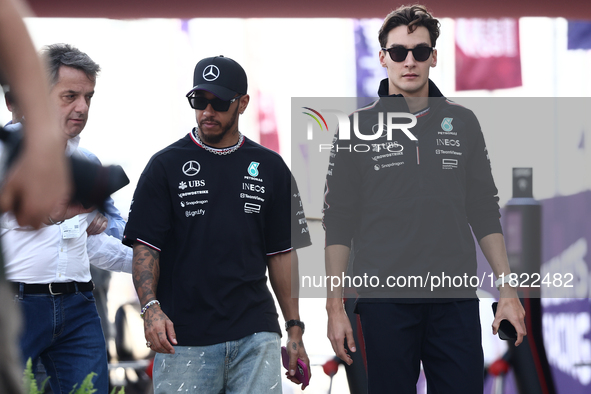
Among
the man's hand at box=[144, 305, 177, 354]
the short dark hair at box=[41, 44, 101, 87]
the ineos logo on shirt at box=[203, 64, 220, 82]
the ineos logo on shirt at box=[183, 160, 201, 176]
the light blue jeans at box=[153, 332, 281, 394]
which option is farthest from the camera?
the short dark hair at box=[41, 44, 101, 87]

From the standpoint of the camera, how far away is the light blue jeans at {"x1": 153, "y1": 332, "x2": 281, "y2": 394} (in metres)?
2.83

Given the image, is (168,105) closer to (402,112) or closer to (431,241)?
(402,112)

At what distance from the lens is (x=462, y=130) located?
123 inches

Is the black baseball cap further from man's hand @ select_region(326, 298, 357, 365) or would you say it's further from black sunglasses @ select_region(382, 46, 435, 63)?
man's hand @ select_region(326, 298, 357, 365)

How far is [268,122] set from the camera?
464cm

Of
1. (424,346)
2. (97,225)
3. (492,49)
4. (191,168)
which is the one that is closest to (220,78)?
(191,168)

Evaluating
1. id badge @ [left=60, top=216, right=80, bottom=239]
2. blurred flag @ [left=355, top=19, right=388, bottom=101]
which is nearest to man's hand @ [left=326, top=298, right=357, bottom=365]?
id badge @ [left=60, top=216, right=80, bottom=239]

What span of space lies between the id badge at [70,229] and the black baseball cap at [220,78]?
0.82 m

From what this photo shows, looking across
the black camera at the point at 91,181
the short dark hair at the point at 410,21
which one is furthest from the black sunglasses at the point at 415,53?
the black camera at the point at 91,181

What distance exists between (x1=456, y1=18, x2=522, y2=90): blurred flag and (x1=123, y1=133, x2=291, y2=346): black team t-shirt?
86.7 inches

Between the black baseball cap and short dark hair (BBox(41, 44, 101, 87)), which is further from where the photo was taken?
short dark hair (BBox(41, 44, 101, 87))

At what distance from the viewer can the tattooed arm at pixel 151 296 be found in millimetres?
2711

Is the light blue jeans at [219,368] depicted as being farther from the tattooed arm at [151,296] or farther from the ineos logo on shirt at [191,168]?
the ineos logo on shirt at [191,168]

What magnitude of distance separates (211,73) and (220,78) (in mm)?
56
